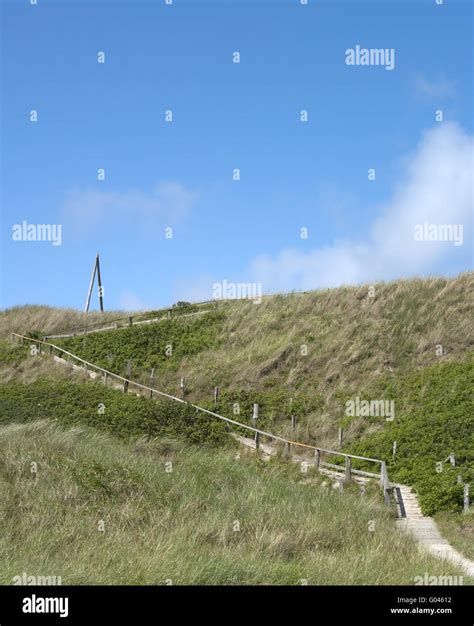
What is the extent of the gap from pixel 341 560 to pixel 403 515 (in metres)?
7.57

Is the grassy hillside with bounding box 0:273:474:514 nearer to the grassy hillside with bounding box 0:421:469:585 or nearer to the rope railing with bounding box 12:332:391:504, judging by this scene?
the rope railing with bounding box 12:332:391:504

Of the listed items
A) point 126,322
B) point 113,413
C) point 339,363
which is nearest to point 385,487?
point 113,413

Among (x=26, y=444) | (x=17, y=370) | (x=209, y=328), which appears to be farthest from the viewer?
(x=209, y=328)

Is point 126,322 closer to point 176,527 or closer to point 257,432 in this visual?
point 257,432

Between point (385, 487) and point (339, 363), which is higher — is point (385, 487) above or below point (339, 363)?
below

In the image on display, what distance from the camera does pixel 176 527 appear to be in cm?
1135

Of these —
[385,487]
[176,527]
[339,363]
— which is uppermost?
[339,363]

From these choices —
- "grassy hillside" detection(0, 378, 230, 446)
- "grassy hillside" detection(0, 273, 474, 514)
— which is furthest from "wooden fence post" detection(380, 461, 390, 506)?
"grassy hillside" detection(0, 378, 230, 446)

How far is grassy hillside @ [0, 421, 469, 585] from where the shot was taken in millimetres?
9516

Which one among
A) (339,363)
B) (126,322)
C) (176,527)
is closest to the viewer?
(176,527)

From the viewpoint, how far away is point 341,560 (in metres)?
10.5

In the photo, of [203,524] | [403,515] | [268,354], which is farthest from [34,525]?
[268,354]

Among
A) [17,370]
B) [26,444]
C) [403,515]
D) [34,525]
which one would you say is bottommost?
[403,515]
